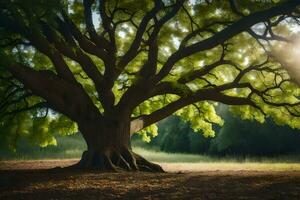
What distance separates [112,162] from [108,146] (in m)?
0.65

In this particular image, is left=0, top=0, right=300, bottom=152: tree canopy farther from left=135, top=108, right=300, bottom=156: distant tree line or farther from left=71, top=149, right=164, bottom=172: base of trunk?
left=135, top=108, right=300, bottom=156: distant tree line

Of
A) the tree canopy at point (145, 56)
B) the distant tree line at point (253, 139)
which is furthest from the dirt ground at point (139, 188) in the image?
the distant tree line at point (253, 139)

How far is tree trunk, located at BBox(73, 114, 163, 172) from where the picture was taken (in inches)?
662

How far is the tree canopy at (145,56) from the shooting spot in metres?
15.2

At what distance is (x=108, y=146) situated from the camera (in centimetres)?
1711

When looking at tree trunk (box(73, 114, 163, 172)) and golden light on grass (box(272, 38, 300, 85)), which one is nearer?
tree trunk (box(73, 114, 163, 172))

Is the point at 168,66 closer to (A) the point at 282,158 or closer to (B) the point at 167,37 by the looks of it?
(B) the point at 167,37

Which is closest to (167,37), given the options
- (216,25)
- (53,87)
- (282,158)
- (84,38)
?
(216,25)

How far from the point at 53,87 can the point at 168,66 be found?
4504mm

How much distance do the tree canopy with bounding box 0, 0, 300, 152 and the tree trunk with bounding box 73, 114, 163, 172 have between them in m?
0.42

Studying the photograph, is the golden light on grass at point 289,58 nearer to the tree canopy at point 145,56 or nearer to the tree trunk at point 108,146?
the tree canopy at point 145,56

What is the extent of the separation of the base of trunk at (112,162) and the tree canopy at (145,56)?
154 centimetres

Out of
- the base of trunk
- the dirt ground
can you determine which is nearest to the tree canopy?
the base of trunk

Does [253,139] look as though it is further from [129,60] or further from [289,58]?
[129,60]
